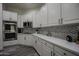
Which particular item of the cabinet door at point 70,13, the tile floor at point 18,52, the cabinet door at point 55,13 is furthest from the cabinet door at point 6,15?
the cabinet door at point 70,13

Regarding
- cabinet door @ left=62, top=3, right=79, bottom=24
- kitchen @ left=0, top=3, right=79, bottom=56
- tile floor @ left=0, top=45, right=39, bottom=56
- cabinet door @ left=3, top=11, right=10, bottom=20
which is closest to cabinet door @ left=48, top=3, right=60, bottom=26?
kitchen @ left=0, top=3, right=79, bottom=56

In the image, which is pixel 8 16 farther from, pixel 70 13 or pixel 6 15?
pixel 70 13

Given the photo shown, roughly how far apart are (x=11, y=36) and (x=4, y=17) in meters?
1.02

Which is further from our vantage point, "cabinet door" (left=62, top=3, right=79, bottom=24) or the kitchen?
the kitchen

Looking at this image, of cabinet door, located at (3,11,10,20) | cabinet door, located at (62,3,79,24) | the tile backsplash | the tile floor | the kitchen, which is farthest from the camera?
cabinet door, located at (3,11,10,20)

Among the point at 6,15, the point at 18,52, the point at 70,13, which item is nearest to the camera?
the point at 70,13

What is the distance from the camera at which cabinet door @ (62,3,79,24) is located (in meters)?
1.33

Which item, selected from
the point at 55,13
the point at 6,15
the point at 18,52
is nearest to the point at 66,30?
the point at 55,13

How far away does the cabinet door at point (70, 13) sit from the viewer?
4.38ft

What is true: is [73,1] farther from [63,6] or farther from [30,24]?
[30,24]

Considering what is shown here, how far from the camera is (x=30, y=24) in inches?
180

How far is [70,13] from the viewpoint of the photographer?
1487 millimetres

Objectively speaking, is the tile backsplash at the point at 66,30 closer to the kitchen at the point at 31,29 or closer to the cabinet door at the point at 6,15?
the kitchen at the point at 31,29

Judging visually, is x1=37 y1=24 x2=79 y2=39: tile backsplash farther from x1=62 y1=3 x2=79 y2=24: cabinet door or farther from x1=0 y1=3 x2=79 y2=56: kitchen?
x1=62 y1=3 x2=79 y2=24: cabinet door
